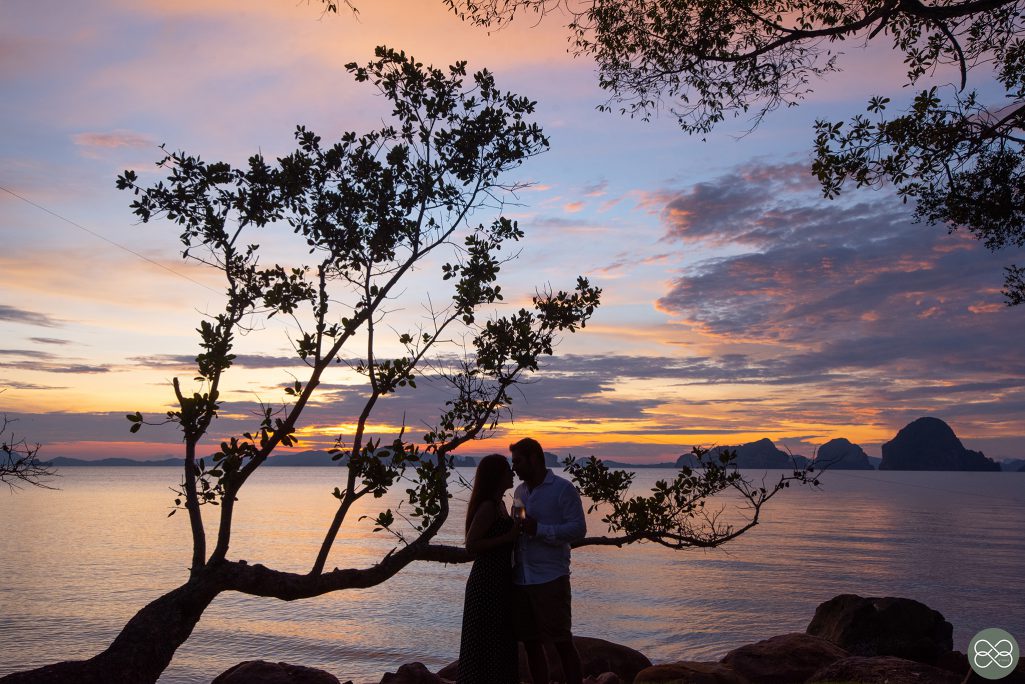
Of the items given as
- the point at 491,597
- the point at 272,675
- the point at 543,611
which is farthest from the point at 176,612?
the point at 543,611

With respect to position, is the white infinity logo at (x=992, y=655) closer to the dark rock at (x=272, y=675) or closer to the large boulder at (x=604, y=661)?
the large boulder at (x=604, y=661)

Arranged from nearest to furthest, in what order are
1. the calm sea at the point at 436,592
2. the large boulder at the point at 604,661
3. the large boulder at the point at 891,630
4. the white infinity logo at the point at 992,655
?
1. the white infinity logo at the point at 992,655
2. the large boulder at the point at 604,661
3. the large boulder at the point at 891,630
4. the calm sea at the point at 436,592

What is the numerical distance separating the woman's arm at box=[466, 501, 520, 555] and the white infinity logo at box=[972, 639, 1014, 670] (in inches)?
261

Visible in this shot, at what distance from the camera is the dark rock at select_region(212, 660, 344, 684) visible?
1150cm

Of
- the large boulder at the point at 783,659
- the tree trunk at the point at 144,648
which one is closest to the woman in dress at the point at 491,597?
the tree trunk at the point at 144,648

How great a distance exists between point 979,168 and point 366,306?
1176cm

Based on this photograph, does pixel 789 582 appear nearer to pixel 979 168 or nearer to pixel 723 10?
pixel 979 168

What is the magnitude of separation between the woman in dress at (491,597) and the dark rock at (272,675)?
467 centimetres

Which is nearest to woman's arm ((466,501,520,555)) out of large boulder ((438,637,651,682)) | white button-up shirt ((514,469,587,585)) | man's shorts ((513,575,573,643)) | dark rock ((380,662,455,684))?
white button-up shirt ((514,469,587,585))

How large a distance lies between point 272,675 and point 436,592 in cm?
3413

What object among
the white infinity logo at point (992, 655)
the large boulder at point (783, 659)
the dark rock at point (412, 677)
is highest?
the white infinity logo at point (992, 655)

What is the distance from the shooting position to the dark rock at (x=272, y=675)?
11500 mm

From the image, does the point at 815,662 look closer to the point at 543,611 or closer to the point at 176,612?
the point at 543,611

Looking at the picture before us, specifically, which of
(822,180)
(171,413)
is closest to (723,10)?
(822,180)
